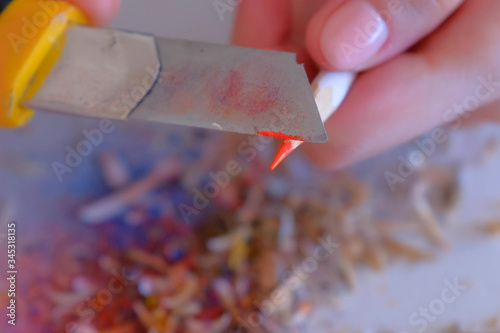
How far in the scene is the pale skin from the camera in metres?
0.34

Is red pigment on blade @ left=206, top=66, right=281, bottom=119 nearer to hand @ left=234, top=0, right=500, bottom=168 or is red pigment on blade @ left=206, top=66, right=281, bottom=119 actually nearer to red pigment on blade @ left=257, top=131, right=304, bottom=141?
red pigment on blade @ left=257, top=131, right=304, bottom=141

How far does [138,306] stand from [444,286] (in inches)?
13.3

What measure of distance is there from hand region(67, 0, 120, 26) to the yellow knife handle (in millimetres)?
28

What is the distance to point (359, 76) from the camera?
408 millimetres

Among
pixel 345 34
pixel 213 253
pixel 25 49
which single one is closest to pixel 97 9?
pixel 25 49

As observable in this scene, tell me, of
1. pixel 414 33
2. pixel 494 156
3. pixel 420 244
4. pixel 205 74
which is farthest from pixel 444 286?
pixel 205 74

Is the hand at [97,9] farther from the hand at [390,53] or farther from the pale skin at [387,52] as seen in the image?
the hand at [390,53]

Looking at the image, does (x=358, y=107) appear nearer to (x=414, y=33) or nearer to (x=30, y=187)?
(x=414, y=33)

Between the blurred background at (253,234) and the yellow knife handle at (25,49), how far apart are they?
267mm

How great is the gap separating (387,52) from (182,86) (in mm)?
208

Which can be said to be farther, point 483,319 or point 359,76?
point 483,319

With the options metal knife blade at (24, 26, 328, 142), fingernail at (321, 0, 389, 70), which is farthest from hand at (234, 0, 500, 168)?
metal knife blade at (24, 26, 328, 142)

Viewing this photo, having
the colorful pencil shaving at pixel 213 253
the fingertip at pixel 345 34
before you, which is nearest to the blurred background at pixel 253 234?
the colorful pencil shaving at pixel 213 253

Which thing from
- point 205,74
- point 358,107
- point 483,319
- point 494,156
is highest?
point 205,74
